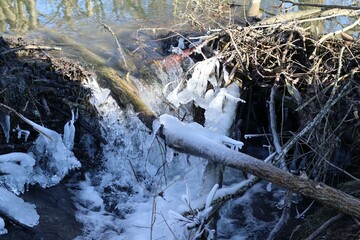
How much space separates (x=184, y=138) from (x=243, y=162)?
1.94 ft

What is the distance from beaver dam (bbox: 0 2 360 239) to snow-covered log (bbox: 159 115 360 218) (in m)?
0.01

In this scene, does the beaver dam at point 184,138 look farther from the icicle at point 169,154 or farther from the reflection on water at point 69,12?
the reflection on water at point 69,12

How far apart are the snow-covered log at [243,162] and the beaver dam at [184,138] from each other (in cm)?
1

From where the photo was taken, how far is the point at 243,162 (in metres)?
3.22

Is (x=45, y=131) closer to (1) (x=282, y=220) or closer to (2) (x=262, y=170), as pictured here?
(2) (x=262, y=170)

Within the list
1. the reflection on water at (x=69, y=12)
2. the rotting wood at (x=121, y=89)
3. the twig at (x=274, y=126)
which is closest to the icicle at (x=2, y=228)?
the rotting wood at (x=121, y=89)

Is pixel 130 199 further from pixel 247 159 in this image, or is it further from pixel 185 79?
pixel 247 159

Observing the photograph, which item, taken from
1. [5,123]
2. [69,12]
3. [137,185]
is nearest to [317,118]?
[137,185]

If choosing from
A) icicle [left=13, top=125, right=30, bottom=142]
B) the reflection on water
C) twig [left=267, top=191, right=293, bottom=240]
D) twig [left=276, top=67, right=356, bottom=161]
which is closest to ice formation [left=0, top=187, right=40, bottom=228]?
icicle [left=13, top=125, right=30, bottom=142]

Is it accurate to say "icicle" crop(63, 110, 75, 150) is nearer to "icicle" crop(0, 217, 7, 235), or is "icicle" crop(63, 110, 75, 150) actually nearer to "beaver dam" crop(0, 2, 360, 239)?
"beaver dam" crop(0, 2, 360, 239)

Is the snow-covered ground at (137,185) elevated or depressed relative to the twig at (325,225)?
depressed

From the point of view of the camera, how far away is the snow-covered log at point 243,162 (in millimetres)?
2813

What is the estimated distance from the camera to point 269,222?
433 centimetres

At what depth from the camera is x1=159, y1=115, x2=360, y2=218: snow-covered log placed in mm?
2813
